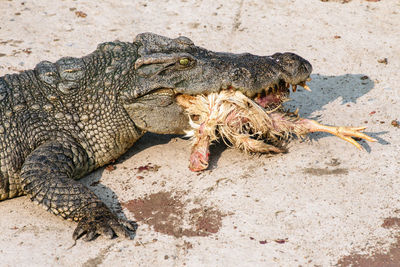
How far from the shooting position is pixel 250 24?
8172mm

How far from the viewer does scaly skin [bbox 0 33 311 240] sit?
16.7 feet

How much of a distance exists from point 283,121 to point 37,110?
96.2 inches

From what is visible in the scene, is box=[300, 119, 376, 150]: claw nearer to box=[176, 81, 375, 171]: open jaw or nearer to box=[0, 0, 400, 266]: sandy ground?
box=[176, 81, 375, 171]: open jaw

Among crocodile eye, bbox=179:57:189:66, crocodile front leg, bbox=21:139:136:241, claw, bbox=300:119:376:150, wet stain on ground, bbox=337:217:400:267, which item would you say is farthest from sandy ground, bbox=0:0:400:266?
crocodile eye, bbox=179:57:189:66

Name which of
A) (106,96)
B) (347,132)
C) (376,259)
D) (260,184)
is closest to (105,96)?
(106,96)

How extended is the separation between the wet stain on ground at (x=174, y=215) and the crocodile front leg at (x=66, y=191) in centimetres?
A: 23

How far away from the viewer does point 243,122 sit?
17.3 ft

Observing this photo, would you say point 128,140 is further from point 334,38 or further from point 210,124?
point 334,38

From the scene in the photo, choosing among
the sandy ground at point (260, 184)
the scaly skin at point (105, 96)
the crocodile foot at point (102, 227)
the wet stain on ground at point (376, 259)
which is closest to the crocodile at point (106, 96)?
the scaly skin at point (105, 96)

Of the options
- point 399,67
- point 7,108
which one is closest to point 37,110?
point 7,108

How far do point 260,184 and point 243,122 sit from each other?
669mm

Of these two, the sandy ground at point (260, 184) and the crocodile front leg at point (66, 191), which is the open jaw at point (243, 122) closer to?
the sandy ground at point (260, 184)

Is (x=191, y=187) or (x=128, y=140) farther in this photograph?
(x=128, y=140)

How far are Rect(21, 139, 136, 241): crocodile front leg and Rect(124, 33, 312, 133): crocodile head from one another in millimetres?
798
